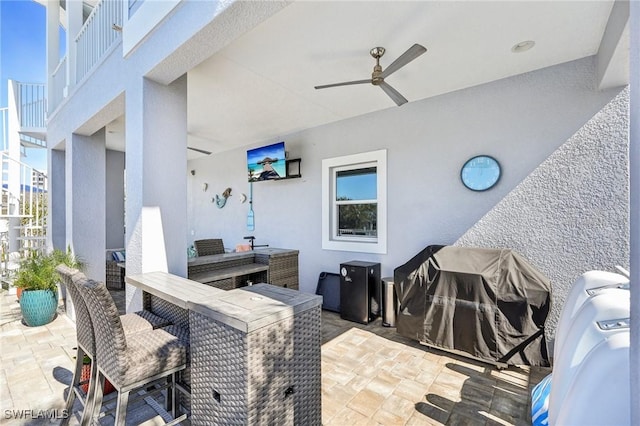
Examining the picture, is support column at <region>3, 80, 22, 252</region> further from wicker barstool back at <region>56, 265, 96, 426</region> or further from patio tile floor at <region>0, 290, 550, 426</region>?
wicker barstool back at <region>56, 265, 96, 426</region>

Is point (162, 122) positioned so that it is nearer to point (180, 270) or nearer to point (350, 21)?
point (180, 270)

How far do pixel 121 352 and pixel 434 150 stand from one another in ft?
12.2

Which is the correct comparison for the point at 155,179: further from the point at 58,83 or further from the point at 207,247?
the point at 58,83

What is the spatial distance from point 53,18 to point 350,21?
228 inches

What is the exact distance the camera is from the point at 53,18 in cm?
493

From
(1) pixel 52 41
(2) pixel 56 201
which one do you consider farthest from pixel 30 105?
(2) pixel 56 201

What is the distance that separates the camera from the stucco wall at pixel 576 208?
2654mm

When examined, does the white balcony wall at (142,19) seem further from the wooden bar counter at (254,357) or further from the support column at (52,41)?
the support column at (52,41)

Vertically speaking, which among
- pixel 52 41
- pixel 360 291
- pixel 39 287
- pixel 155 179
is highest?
pixel 52 41

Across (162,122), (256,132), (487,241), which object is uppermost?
(256,132)

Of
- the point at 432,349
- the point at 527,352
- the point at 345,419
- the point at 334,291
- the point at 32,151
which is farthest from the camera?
the point at 32,151

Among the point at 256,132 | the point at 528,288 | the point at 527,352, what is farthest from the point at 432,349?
the point at 256,132

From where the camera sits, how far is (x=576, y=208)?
2.83 meters

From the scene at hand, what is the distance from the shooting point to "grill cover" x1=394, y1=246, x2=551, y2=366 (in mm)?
2627
